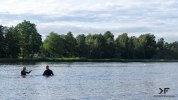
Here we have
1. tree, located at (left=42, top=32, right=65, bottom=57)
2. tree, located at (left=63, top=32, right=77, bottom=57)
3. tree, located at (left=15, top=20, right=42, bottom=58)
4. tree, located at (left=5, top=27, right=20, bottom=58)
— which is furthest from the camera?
tree, located at (left=63, top=32, right=77, bottom=57)

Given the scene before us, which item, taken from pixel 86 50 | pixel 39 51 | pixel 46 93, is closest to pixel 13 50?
pixel 39 51

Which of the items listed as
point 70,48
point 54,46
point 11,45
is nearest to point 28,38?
point 11,45

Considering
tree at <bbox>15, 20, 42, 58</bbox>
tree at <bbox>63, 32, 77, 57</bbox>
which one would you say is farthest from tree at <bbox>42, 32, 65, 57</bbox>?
tree at <bbox>15, 20, 42, 58</bbox>

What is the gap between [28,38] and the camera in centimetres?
17750

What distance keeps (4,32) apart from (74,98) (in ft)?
428

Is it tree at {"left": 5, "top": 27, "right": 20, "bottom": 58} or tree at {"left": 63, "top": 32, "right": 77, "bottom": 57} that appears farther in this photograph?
tree at {"left": 63, "top": 32, "right": 77, "bottom": 57}

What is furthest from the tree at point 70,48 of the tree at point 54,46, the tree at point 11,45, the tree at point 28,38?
the tree at point 11,45

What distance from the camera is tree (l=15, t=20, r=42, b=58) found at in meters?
176

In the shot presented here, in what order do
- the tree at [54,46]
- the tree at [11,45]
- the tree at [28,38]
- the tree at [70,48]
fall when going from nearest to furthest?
1. the tree at [11,45]
2. the tree at [28,38]
3. the tree at [54,46]
4. the tree at [70,48]

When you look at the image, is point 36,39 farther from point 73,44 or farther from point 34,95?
point 34,95

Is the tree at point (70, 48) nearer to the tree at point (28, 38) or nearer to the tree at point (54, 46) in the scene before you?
the tree at point (54, 46)

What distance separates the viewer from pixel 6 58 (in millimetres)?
161875

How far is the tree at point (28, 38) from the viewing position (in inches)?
6914

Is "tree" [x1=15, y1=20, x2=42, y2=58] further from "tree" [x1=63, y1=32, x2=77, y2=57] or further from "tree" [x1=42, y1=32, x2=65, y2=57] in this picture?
"tree" [x1=63, y1=32, x2=77, y2=57]
